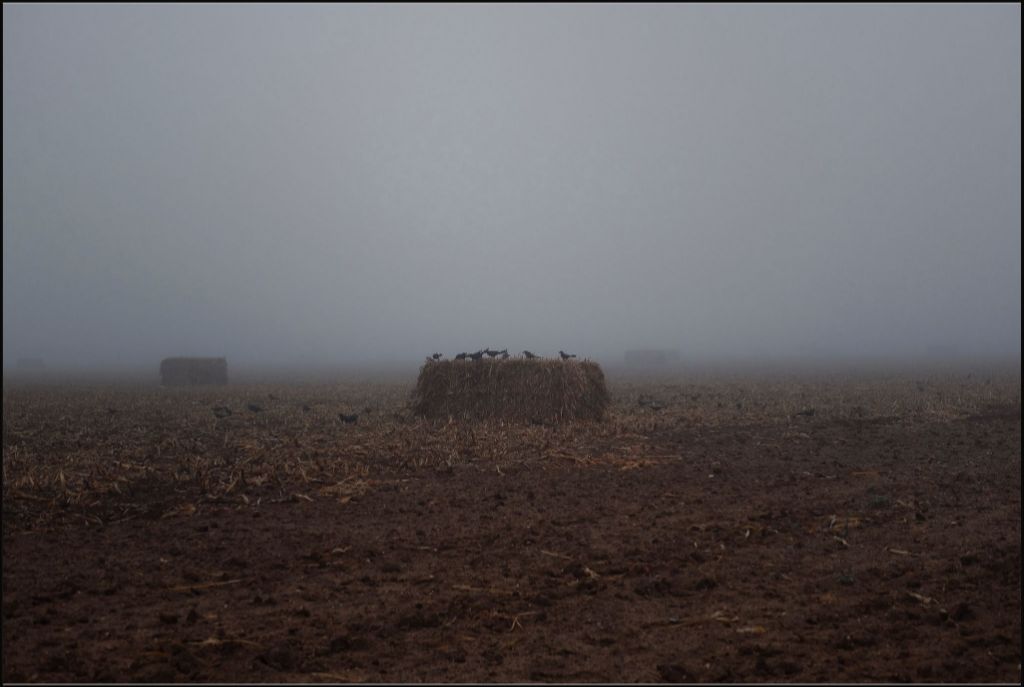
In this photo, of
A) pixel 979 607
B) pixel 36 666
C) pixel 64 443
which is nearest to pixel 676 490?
pixel 979 607

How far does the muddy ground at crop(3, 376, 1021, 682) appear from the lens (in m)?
4.99

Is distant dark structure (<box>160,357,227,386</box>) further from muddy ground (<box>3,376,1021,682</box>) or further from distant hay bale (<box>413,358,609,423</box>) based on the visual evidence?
muddy ground (<box>3,376,1021,682</box>)

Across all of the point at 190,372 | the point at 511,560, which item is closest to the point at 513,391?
the point at 511,560

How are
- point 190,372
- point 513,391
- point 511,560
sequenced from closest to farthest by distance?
1. point 511,560
2. point 513,391
3. point 190,372

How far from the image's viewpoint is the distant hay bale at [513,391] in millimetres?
16953

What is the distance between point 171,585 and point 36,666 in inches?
63.7

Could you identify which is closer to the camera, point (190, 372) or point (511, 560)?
point (511, 560)

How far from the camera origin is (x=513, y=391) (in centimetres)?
1716

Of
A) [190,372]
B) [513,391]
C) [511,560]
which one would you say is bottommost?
[511,560]

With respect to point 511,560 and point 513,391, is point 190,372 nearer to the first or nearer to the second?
point 513,391

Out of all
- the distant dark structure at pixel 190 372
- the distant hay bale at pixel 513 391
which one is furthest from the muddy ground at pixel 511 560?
the distant dark structure at pixel 190 372

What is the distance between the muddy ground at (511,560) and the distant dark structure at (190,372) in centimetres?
2403

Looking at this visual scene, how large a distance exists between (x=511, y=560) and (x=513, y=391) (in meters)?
10.1

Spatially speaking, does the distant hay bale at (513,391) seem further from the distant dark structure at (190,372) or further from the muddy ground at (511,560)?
the distant dark structure at (190,372)
